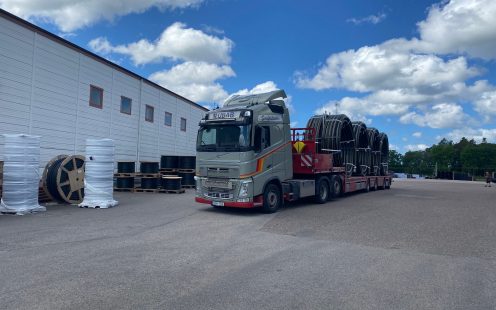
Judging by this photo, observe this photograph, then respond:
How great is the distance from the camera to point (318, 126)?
15.7 meters

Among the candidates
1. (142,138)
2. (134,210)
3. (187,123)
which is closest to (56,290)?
(134,210)

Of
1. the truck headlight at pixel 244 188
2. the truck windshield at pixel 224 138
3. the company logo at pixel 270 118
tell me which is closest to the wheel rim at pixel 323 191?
the company logo at pixel 270 118

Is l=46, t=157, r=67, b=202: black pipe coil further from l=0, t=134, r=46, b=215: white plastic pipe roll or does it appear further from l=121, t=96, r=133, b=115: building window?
l=121, t=96, r=133, b=115: building window

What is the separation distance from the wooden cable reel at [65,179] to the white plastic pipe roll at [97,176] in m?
0.77

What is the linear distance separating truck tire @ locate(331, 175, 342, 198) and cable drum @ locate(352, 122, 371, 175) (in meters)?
2.48

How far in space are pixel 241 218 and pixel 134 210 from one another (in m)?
3.44

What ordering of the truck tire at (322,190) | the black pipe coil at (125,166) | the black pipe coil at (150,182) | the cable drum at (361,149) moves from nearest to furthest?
1. the truck tire at (322,190)
2. the black pipe coil at (125,166)
3. the black pipe coil at (150,182)
4. the cable drum at (361,149)

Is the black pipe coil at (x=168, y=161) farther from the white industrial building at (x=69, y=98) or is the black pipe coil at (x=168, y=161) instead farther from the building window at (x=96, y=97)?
the building window at (x=96, y=97)

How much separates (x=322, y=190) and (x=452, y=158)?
129033 mm

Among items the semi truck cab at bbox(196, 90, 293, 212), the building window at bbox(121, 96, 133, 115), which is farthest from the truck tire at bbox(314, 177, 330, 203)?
the building window at bbox(121, 96, 133, 115)

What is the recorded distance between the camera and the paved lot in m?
4.20

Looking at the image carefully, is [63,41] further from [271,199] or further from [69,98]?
[271,199]

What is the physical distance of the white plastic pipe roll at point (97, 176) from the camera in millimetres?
11422

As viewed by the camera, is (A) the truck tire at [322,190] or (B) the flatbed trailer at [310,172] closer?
(B) the flatbed trailer at [310,172]
